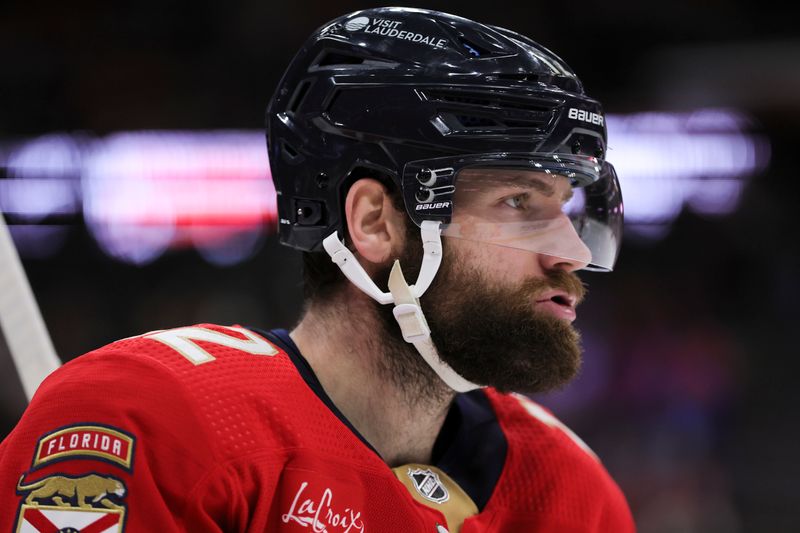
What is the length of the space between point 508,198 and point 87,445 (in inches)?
33.2

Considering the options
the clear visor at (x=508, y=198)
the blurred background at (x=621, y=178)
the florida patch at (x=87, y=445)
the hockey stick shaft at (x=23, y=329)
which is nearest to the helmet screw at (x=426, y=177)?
the clear visor at (x=508, y=198)

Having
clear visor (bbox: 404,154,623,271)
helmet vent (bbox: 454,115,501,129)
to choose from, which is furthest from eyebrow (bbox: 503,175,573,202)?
helmet vent (bbox: 454,115,501,129)

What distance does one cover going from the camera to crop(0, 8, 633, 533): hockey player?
4.82ft

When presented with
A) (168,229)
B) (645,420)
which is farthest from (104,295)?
(645,420)

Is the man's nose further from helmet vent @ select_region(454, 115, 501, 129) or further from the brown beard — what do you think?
helmet vent @ select_region(454, 115, 501, 129)

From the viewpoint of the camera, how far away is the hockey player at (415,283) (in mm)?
1469

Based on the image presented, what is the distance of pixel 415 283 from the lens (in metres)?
1.65

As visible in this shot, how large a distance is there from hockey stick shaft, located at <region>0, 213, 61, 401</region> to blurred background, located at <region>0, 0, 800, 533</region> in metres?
3.82

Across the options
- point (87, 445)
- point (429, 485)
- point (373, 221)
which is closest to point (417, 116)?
point (373, 221)

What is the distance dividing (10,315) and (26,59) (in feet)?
14.9

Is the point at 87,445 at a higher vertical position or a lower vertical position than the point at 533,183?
lower

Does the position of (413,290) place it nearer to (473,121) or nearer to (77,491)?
(473,121)

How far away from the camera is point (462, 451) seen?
1834 millimetres

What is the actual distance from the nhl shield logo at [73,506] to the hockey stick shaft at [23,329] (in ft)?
2.22
